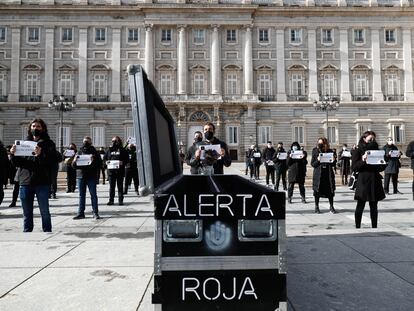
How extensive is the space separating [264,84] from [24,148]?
32818 millimetres

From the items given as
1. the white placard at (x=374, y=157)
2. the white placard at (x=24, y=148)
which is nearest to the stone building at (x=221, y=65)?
the white placard at (x=374, y=157)

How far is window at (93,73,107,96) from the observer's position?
35.5 m

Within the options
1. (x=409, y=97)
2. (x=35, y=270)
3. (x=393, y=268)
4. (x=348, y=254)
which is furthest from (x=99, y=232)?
(x=409, y=97)

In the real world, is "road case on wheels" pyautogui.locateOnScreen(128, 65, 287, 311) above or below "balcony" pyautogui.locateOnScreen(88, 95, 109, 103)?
below

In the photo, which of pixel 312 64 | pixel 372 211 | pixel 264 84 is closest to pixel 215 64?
pixel 264 84

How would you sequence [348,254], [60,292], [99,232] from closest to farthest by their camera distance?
[60,292], [348,254], [99,232]

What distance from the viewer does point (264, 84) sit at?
3603cm

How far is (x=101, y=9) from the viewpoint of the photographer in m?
34.8

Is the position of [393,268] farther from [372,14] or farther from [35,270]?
[372,14]

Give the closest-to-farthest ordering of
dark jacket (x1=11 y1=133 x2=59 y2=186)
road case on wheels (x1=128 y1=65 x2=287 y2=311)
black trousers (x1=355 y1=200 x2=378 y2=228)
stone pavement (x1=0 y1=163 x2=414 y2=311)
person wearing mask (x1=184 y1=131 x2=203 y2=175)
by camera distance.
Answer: road case on wheels (x1=128 y1=65 x2=287 y2=311) → stone pavement (x1=0 y1=163 x2=414 y2=311) → dark jacket (x1=11 y1=133 x2=59 y2=186) → person wearing mask (x1=184 y1=131 x2=203 y2=175) → black trousers (x1=355 y1=200 x2=378 y2=228)

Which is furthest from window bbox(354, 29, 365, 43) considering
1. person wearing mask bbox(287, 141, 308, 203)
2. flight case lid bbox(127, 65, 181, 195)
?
flight case lid bbox(127, 65, 181, 195)

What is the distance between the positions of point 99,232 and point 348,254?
4.10m

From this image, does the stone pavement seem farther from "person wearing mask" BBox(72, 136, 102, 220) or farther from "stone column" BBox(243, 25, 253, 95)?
"stone column" BBox(243, 25, 253, 95)

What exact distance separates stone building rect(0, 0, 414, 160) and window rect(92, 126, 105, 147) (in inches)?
4.2
